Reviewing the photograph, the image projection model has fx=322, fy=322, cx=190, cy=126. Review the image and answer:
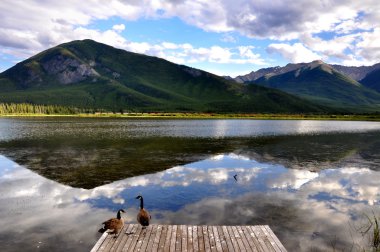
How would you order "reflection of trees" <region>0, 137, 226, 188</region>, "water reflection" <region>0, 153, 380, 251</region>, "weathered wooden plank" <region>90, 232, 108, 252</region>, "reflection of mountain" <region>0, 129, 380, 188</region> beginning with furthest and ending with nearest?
"reflection of mountain" <region>0, 129, 380, 188</region> → "reflection of trees" <region>0, 137, 226, 188</region> → "water reflection" <region>0, 153, 380, 251</region> → "weathered wooden plank" <region>90, 232, 108, 252</region>

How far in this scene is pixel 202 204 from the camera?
1077 inches

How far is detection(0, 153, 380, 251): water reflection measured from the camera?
67.0 feet

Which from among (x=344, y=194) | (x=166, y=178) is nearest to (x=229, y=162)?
(x=166, y=178)

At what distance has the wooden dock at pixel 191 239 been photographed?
17.0 m

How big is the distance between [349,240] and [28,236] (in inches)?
790

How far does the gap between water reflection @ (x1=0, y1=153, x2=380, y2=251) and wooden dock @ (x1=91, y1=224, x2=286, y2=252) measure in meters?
2.01

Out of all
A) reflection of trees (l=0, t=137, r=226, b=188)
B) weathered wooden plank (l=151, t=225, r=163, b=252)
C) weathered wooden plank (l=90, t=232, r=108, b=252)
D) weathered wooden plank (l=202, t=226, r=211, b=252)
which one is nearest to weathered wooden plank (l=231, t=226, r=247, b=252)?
weathered wooden plank (l=202, t=226, r=211, b=252)

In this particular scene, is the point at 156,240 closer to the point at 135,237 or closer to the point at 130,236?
the point at 135,237

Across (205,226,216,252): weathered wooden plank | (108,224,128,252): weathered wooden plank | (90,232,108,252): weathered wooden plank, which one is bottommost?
(205,226,216,252): weathered wooden plank

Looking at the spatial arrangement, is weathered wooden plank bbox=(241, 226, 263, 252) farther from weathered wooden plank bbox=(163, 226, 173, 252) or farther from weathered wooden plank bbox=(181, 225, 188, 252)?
weathered wooden plank bbox=(163, 226, 173, 252)

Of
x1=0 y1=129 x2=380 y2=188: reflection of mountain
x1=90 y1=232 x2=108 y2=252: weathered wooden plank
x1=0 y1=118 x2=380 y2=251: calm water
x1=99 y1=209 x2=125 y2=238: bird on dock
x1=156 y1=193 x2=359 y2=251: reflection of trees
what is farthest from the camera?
x1=0 y1=129 x2=380 y2=188: reflection of mountain

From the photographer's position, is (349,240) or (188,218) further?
(188,218)

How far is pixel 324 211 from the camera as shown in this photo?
26.1 meters

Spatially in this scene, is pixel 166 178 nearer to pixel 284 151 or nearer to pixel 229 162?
pixel 229 162
